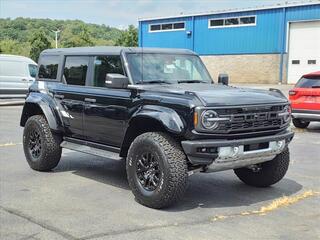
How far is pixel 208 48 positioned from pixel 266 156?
35238mm

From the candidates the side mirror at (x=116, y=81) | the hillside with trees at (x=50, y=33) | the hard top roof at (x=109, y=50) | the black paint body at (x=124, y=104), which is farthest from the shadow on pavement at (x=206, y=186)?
the hillside with trees at (x=50, y=33)

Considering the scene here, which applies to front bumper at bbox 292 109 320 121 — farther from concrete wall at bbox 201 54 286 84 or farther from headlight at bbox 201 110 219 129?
concrete wall at bbox 201 54 286 84

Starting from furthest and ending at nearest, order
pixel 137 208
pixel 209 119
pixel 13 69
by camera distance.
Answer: pixel 13 69, pixel 137 208, pixel 209 119

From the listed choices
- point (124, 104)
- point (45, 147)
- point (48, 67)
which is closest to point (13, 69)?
point (48, 67)

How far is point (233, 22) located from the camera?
1517 inches

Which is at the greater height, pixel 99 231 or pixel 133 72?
pixel 133 72

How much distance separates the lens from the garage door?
111 feet

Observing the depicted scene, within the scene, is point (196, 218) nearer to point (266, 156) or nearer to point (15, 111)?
point (266, 156)

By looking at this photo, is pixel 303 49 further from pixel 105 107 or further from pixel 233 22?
pixel 105 107

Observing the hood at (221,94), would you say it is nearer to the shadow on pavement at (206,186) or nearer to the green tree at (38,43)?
the shadow on pavement at (206,186)

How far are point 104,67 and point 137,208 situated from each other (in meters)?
2.22

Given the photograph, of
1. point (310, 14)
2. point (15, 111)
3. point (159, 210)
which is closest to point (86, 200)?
point (159, 210)

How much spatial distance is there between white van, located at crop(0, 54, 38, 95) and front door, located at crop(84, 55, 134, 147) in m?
15.2

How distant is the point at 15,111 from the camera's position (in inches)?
758
